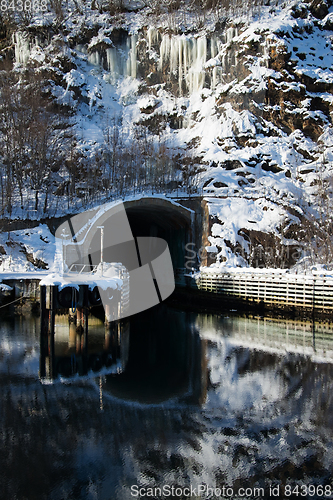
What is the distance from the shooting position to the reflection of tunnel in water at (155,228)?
108 ft

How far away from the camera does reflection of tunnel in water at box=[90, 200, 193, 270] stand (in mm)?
32906

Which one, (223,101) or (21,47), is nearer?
(223,101)

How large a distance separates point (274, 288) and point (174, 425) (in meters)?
16.0

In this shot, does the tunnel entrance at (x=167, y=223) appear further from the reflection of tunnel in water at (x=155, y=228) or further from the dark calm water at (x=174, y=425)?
the dark calm water at (x=174, y=425)

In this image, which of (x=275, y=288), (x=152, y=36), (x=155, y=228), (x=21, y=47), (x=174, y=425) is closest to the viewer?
(x=174, y=425)

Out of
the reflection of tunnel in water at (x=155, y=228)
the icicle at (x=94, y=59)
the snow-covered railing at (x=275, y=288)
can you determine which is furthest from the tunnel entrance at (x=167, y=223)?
the icicle at (x=94, y=59)

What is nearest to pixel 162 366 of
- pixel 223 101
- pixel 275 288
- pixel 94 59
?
pixel 275 288

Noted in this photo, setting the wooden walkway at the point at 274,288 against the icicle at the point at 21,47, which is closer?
the wooden walkway at the point at 274,288

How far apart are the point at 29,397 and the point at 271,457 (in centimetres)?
620

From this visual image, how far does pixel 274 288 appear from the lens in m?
24.1

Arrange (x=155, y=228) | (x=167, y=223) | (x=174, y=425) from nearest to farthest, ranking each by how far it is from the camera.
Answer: (x=174, y=425) → (x=167, y=223) → (x=155, y=228)

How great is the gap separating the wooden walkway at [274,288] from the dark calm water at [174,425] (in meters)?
5.83

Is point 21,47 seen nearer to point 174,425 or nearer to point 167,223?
point 167,223

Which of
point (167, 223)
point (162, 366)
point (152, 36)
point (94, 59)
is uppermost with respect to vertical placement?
point (152, 36)
